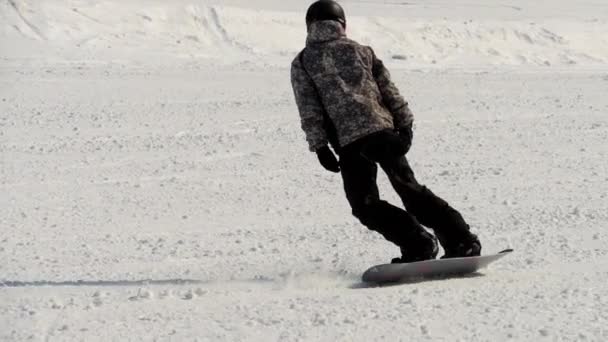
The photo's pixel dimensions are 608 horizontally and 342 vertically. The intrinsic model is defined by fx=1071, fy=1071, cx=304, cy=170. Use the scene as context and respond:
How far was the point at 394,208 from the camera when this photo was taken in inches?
207

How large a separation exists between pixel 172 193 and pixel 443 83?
7.86 metres

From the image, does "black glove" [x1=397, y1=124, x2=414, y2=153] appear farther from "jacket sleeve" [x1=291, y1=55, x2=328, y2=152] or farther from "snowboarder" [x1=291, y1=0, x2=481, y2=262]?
"jacket sleeve" [x1=291, y1=55, x2=328, y2=152]

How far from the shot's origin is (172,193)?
8.05 metres

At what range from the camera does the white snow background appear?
177 inches

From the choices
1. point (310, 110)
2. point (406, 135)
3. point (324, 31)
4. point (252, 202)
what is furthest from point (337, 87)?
point (252, 202)

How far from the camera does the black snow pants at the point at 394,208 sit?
17.1 feet

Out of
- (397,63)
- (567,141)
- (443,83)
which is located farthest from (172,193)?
(397,63)

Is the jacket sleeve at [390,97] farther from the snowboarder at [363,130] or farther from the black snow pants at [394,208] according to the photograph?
the black snow pants at [394,208]

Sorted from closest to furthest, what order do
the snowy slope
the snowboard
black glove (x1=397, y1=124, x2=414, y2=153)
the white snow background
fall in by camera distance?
the white snow background
the snowboard
black glove (x1=397, y1=124, x2=414, y2=153)
the snowy slope

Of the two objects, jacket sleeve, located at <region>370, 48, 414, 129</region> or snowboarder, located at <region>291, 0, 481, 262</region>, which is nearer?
snowboarder, located at <region>291, 0, 481, 262</region>

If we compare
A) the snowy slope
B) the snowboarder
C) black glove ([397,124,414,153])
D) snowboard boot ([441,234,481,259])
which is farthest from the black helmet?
the snowy slope

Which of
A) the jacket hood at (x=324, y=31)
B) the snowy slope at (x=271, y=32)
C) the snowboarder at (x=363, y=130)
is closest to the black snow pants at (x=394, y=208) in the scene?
the snowboarder at (x=363, y=130)

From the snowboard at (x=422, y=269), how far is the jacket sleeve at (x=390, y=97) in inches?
27.3

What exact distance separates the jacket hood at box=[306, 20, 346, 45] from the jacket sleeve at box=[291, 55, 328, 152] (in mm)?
148
